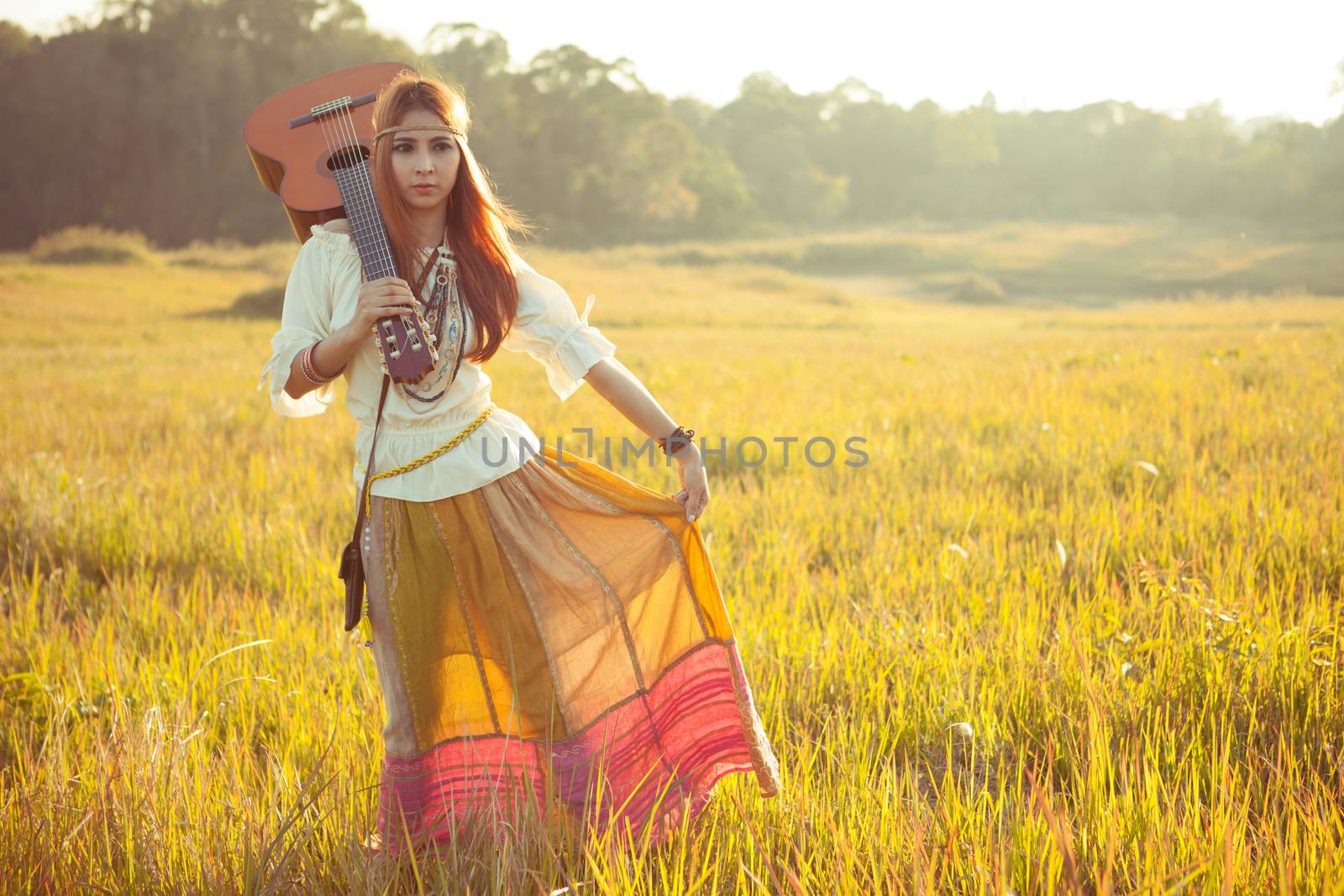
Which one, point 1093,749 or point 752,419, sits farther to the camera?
point 752,419

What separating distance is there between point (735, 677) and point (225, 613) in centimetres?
191

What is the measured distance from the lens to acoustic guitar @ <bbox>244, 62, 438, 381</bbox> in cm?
170

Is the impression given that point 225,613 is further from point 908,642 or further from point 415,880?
point 908,642

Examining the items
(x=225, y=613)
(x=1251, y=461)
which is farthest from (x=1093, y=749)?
(x=1251, y=461)

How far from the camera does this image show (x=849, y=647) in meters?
2.39

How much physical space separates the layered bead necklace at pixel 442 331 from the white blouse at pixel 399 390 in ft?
0.06

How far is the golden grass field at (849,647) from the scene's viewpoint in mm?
1512

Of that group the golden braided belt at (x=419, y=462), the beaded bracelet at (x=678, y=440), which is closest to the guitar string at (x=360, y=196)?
the golden braided belt at (x=419, y=462)

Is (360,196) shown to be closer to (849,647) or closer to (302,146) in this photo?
(302,146)

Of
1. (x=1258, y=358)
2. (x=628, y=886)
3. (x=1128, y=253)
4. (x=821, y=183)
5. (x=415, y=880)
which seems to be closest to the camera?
(x=628, y=886)

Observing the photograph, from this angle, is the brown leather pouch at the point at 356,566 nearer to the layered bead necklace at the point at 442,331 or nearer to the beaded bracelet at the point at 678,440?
the layered bead necklace at the point at 442,331

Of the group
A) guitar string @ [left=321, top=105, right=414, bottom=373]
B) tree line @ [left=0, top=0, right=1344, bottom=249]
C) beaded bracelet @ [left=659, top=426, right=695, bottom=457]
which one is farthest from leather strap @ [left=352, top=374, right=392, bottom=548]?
tree line @ [left=0, top=0, right=1344, bottom=249]

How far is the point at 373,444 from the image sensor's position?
1692mm

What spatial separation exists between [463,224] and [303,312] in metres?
0.37
